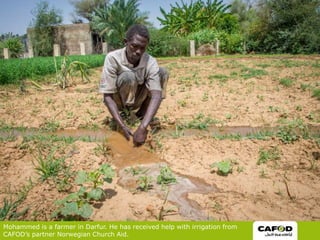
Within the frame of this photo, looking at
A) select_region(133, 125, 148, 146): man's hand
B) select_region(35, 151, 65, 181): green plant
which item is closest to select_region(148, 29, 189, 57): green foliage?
select_region(133, 125, 148, 146): man's hand

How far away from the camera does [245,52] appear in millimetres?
19703

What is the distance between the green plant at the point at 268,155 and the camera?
2.33 meters

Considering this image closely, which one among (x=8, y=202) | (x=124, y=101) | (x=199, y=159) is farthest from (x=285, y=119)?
(x=8, y=202)

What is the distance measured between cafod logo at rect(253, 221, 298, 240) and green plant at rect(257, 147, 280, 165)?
825 mm

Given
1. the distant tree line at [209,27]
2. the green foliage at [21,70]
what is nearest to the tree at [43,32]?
the distant tree line at [209,27]

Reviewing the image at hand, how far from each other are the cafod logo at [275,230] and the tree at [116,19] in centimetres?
2250

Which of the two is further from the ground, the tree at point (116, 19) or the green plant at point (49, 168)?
the tree at point (116, 19)

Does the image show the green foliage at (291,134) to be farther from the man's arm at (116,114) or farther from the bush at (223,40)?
the bush at (223,40)

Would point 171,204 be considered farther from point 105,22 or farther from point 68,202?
point 105,22

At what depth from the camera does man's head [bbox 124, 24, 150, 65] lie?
2.64 meters

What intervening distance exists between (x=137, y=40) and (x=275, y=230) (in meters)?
1.85

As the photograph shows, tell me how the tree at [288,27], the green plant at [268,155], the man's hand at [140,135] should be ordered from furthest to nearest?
1. the tree at [288,27]
2. the man's hand at [140,135]
3. the green plant at [268,155]

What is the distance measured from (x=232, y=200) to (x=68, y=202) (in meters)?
0.96

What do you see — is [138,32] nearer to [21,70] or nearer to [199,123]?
[199,123]
